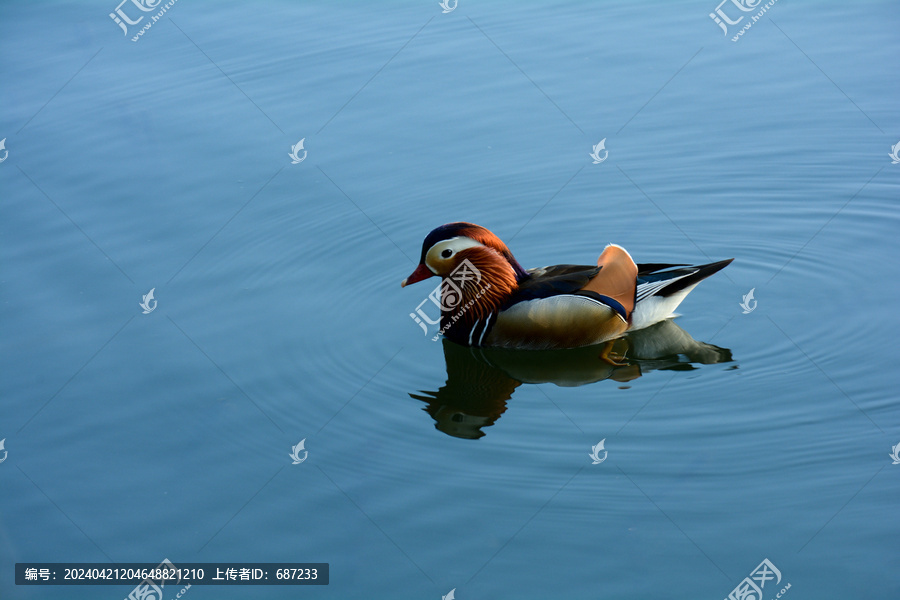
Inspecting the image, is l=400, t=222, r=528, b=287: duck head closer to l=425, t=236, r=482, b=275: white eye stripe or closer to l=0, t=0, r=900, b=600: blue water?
l=425, t=236, r=482, b=275: white eye stripe

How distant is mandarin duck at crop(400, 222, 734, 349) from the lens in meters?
7.89

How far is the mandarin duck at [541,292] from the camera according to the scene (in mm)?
7891

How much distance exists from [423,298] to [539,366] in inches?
56.9

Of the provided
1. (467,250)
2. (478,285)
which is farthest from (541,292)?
(467,250)

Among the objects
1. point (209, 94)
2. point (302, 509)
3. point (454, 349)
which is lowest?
point (302, 509)

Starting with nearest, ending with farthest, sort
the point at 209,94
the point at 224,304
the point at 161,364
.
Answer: the point at 161,364, the point at 224,304, the point at 209,94

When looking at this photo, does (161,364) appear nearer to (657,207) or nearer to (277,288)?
(277,288)

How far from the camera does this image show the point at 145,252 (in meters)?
9.73

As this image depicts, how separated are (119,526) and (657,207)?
6016 mm

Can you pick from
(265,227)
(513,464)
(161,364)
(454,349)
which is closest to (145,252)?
(265,227)

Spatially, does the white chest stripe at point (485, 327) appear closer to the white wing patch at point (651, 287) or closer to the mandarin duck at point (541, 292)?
the mandarin duck at point (541, 292)

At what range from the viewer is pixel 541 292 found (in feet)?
26.0

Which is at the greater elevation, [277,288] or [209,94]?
[209,94]

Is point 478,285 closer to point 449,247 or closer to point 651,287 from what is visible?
point 449,247
